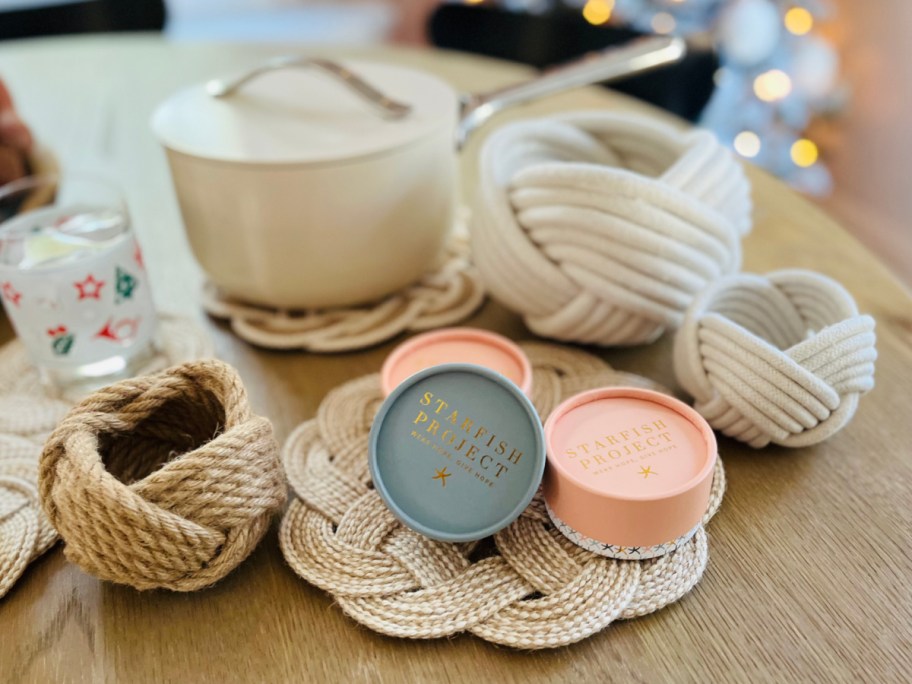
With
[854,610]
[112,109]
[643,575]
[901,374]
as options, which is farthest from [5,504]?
[112,109]

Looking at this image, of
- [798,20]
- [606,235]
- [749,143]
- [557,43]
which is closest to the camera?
[606,235]

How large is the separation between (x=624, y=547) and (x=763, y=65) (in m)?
1.55

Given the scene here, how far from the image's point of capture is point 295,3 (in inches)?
82.0

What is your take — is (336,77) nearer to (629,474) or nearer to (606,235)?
(606,235)

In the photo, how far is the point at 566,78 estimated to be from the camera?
28.1 inches

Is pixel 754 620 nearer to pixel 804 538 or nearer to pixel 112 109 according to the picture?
pixel 804 538

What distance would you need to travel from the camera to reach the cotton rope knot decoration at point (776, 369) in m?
0.47

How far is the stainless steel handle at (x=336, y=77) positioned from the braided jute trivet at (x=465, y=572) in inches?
11.8

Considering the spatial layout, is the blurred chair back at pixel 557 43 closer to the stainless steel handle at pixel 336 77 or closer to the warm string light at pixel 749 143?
the warm string light at pixel 749 143

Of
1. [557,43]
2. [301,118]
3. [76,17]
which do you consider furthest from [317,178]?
[76,17]

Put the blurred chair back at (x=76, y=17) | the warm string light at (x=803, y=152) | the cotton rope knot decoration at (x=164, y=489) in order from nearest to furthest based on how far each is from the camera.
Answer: the cotton rope knot decoration at (x=164, y=489)
the blurred chair back at (x=76, y=17)
the warm string light at (x=803, y=152)

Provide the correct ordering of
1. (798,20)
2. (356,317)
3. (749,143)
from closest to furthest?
(356,317)
(798,20)
(749,143)

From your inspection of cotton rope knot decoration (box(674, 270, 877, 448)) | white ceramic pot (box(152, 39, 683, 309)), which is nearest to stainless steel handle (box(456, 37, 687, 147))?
white ceramic pot (box(152, 39, 683, 309))

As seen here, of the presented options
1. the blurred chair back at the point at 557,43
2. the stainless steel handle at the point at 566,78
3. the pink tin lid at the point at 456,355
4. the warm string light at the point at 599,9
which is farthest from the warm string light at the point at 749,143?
the pink tin lid at the point at 456,355
